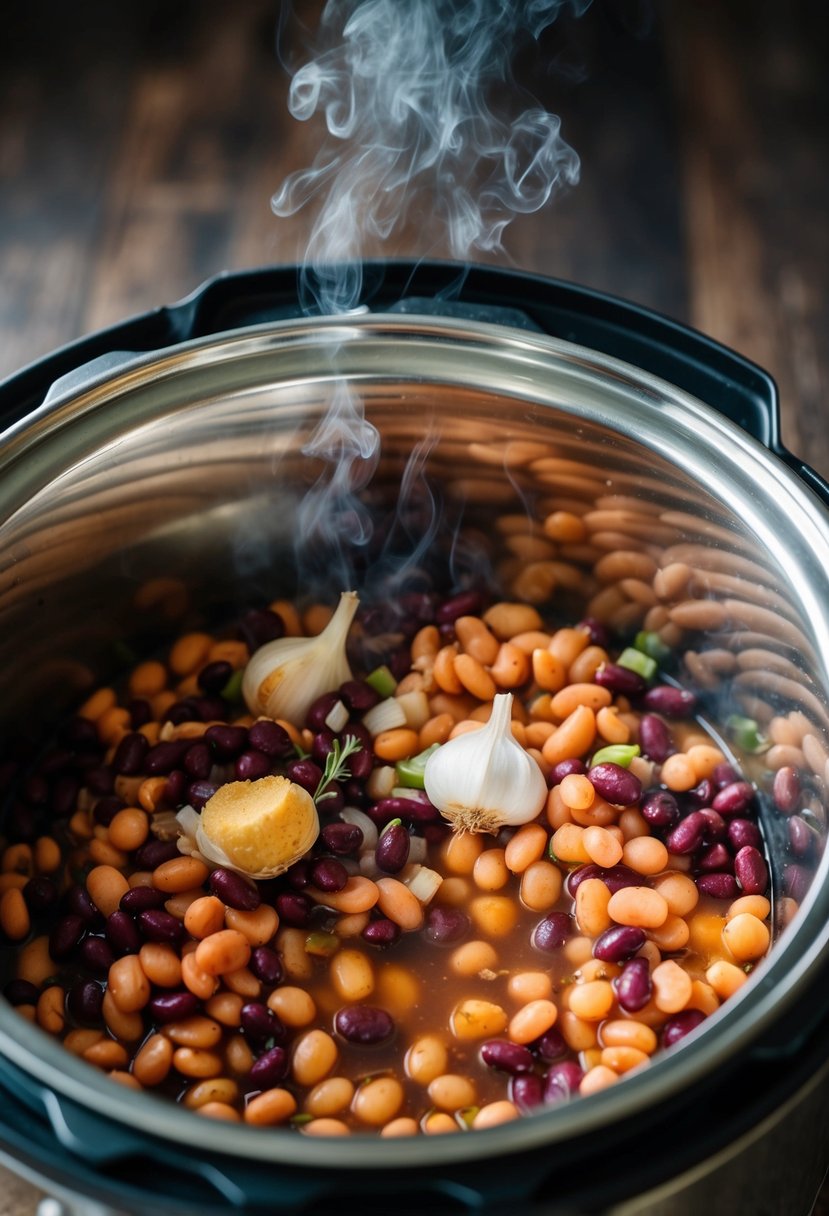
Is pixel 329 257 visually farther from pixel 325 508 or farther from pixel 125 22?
pixel 125 22

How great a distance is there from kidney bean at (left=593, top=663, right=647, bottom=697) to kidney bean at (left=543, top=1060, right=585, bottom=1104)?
437mm

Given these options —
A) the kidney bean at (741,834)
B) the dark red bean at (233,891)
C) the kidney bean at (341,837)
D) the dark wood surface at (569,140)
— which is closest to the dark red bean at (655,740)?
the kidney bean at (741,834)

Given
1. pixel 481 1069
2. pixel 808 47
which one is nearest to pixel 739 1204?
pixel 481 1069

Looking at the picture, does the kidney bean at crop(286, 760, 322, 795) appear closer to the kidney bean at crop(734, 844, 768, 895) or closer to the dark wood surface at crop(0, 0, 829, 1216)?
the kidney bean at crop(734, 844, 768, 895)

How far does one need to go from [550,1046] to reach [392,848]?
0.23 metres

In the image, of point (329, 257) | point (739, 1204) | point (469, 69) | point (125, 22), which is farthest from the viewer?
point (125, 22)

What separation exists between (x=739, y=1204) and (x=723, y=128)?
1934 millimetres

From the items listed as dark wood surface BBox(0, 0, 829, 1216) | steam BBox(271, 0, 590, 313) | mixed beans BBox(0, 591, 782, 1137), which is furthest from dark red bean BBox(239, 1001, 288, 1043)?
dark wood surface BBox(0, 0, 829, 1216)

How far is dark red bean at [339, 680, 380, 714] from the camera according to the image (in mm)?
1348

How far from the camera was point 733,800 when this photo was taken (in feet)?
4.18

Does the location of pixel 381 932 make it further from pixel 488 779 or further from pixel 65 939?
pixel 65 939

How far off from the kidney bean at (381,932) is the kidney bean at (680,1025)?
10.1 inches

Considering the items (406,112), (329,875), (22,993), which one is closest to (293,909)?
(329,875)

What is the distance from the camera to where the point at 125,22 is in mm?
2443
